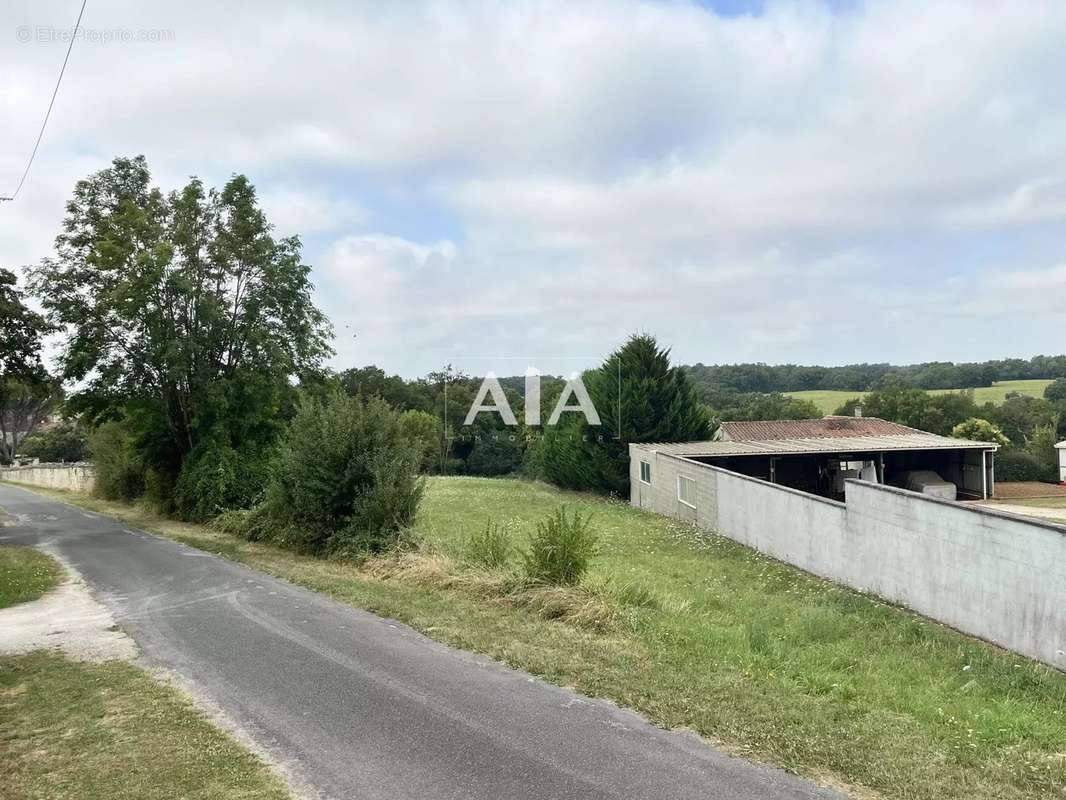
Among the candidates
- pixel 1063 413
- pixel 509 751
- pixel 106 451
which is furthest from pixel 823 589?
pixel 1063 413

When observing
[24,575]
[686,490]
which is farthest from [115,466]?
[686,490]

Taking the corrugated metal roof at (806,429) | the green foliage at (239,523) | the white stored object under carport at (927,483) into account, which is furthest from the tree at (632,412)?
the green foliage at (239,523)

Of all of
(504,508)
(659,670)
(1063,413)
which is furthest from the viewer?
(1063,413)

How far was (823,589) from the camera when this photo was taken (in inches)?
492

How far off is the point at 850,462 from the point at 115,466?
31.0 metres

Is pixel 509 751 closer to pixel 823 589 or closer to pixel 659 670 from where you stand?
pixel 659 670

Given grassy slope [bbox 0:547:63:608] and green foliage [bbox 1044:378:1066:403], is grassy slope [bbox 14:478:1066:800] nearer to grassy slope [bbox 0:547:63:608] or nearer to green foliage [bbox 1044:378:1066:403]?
grassy slope [bbox 0:547:63:608]

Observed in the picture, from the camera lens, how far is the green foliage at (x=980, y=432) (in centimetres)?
4919

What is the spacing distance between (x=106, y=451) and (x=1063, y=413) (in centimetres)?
7495

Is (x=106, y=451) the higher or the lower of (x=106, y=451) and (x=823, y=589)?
the higher

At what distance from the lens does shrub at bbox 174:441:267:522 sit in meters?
20.1

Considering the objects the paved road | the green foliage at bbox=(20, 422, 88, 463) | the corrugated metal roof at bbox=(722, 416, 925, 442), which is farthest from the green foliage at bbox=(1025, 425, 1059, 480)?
the green foliage at bbox=(20, 422, 88, 463)

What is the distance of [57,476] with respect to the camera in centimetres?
4597

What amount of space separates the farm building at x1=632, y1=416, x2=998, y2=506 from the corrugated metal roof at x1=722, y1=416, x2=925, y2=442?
5186 millimetres
